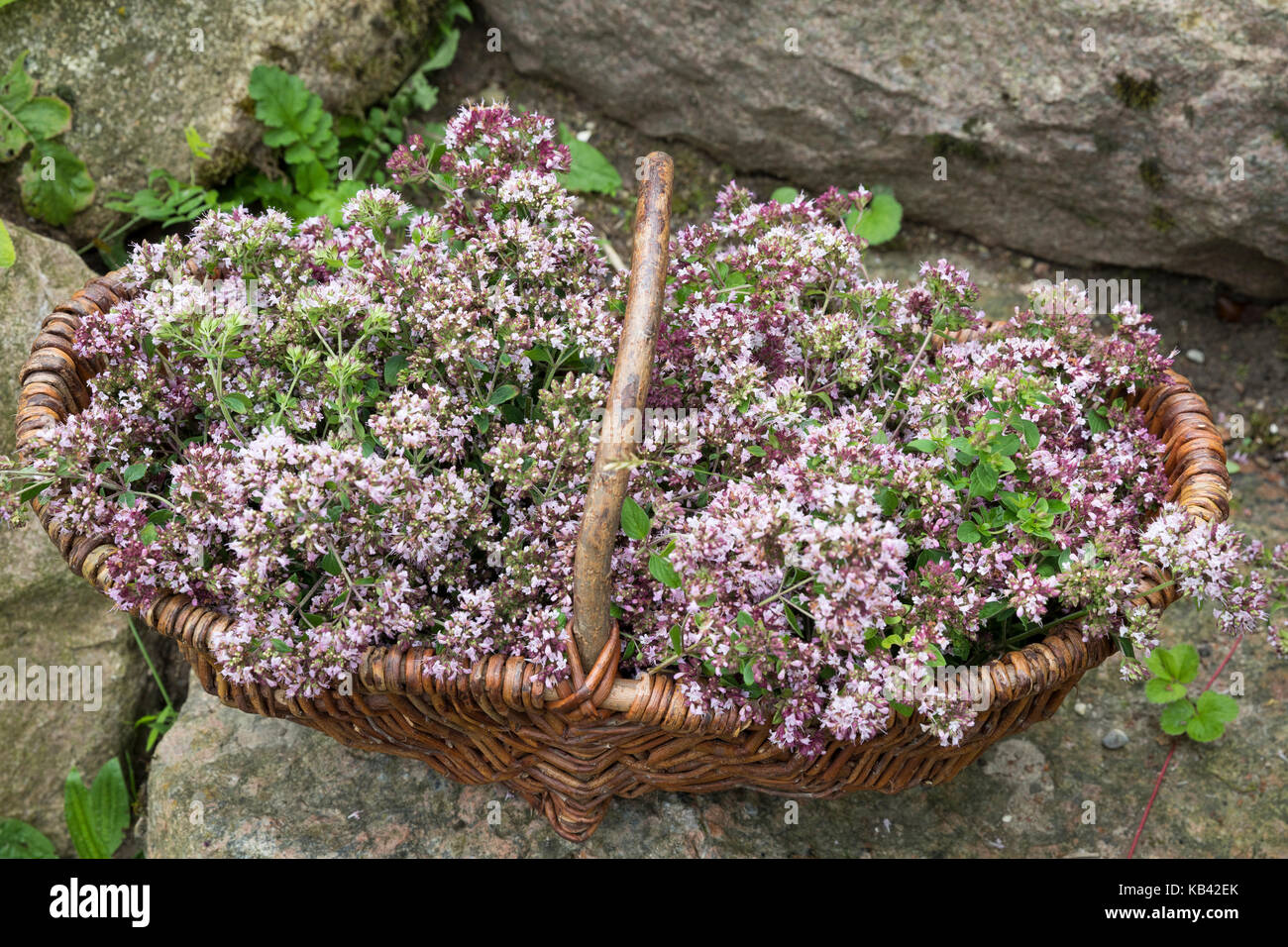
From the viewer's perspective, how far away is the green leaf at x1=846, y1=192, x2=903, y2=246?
3.94 metres

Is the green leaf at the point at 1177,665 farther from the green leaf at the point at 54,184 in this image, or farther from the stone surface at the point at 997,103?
the green leaf at the point at 54,184

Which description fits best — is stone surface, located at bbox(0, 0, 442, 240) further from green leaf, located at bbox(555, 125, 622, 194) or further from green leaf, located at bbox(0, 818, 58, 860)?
green leaf, located at bbox(0, 818, 58, 860)

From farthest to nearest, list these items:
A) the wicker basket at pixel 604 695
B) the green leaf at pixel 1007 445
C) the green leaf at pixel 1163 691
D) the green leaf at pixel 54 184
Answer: the green leaf at pixel 54 184, the green leaf at pixel 1163 691, the green leaf at pixel 1007 445, the wicker basket at pixel 604 695

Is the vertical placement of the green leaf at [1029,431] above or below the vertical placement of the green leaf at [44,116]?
below

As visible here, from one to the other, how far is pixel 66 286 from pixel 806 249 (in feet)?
7.84

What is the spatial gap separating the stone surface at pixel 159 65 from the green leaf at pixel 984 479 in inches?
114

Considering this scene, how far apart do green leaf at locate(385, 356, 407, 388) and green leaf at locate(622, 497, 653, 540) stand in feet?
1.96

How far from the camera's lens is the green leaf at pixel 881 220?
394 cm

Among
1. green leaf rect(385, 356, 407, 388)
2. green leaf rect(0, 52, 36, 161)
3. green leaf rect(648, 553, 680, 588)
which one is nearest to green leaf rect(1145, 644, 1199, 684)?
green leaf rect(648, 553, 680, 588)

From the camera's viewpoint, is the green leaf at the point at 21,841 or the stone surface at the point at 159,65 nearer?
the green leaf at the point at 21,841

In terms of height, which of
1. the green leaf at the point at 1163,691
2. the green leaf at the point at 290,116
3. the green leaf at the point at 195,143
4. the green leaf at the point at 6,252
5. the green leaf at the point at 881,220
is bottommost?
the green leaf at the point at 1163,691

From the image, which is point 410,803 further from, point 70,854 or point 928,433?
point 928,433

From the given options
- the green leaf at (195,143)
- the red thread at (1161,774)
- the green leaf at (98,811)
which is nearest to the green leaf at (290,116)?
the green leaf at (195,143)

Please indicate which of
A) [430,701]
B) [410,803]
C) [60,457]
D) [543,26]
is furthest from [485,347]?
[543,26]
